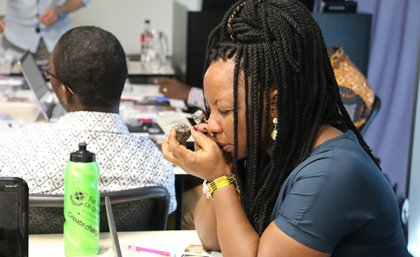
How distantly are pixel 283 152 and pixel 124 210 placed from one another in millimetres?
541

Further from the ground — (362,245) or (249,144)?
(249,144)

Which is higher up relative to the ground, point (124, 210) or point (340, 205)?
point (340, 205)

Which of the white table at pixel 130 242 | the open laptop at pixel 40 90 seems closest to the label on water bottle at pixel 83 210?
the white table at pixel 130 242

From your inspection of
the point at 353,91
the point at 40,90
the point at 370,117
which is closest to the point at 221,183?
the point at 353,91

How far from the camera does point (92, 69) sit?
6.08ft

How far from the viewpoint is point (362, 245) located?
130 centimetres

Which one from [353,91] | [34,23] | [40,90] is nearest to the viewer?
[353,91]

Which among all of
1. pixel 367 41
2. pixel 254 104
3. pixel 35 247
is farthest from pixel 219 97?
pixel 367 41

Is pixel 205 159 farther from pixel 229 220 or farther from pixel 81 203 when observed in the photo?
pixel 81 203

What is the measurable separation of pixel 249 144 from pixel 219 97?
0.39 ft

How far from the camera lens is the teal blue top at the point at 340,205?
4.04ft

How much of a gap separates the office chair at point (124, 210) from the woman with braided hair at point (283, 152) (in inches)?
11.2

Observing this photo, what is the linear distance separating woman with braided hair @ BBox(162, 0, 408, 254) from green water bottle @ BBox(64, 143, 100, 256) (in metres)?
0.23

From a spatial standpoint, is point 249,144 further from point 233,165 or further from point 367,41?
point 367,41
